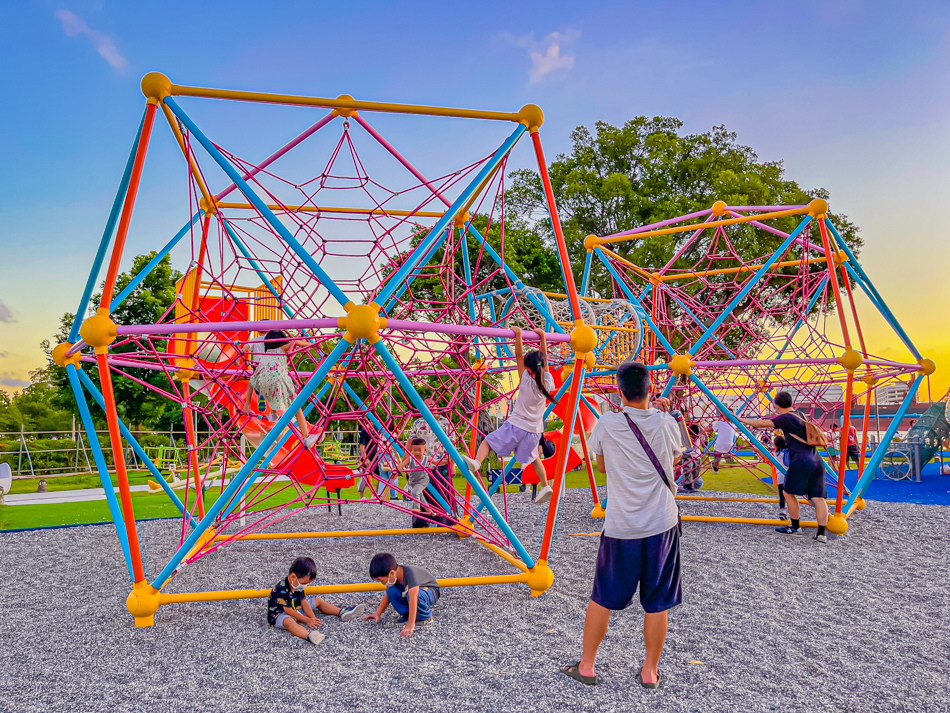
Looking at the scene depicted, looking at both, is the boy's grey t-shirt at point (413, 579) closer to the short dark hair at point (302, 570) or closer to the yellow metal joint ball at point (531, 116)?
the short dark hair at point (302, 570)

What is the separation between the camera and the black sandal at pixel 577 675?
12.1ft

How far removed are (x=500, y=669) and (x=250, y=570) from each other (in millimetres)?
3556

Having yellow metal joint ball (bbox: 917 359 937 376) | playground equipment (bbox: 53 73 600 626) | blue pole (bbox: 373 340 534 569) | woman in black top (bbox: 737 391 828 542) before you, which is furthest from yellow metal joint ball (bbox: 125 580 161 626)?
yellow metal joint ball (bbox: 917 359 937 376)

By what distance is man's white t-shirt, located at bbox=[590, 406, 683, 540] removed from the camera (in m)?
3.50

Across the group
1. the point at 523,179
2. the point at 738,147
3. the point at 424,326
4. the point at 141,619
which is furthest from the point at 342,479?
the point at 738,147

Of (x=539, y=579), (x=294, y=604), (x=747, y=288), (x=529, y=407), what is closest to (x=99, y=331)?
(x=294, y=604)

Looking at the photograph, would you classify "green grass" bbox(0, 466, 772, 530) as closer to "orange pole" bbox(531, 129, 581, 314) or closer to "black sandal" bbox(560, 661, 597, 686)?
"orange pole" bbox(531, 129, 581, 314)

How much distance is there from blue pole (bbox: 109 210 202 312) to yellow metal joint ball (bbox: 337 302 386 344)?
1802 millimetres

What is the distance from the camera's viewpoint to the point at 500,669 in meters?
3.96

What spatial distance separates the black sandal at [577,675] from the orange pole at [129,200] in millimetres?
4105

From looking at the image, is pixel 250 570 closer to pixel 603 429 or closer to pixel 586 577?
pixel 586 577

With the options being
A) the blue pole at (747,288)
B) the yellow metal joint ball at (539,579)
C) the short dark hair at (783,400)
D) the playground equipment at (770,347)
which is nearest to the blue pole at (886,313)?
the playground equipment at (770,347)

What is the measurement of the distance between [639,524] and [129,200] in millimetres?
4279

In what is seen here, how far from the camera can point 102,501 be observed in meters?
13.6
